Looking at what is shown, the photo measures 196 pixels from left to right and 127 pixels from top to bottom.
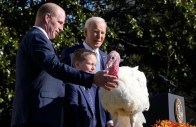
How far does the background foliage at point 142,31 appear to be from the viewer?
875 cm

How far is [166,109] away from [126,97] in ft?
10.2

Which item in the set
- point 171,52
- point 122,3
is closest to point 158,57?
point 171,52

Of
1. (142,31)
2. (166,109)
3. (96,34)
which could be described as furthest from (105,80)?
(142,31)

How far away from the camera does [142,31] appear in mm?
9797

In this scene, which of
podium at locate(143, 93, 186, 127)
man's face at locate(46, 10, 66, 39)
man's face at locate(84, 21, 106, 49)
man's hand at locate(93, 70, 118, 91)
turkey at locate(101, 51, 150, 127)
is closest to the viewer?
man's hand at locate(93, 70, 118, 91)

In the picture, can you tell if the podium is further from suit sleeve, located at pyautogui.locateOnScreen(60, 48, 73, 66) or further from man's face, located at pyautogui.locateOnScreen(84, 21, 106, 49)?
suit sleeve, located at pyautogui.locateOnScreen(60, 48, 73, 66)

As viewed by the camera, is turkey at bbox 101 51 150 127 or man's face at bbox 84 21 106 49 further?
man's face at bbox 84 21 106 49

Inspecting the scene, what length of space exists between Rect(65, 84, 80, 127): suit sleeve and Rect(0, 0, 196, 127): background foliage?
4273mm

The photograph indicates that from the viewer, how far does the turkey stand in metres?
4.10

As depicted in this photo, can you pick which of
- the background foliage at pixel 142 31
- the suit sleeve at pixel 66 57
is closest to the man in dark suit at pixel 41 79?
the suit sleeve at pixel 66 57

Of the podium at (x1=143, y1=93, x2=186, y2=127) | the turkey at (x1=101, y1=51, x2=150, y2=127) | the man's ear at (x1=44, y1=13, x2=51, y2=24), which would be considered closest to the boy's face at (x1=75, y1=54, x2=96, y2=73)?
the turkey at (x1=101, y1=51, x2=150, y2=127)

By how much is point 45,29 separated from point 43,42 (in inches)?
8.4

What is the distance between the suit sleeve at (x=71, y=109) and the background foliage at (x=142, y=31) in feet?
14.0

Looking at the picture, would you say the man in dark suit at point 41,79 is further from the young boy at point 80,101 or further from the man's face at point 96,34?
the man's face at point 96,34
